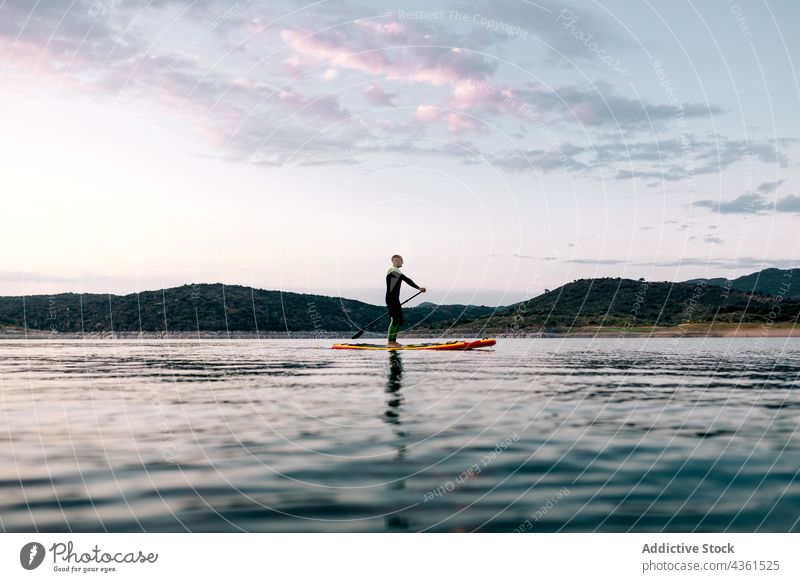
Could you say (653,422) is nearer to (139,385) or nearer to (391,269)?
(139,385)

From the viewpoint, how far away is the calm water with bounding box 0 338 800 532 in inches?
309

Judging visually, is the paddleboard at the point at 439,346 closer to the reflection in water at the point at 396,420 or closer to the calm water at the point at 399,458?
the reflection in water at the point at 396,420

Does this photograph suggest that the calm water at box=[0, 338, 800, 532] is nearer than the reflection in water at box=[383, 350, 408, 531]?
No

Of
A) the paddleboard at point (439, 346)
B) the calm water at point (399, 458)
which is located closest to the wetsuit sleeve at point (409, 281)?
the paddleboard at point (439, 346)

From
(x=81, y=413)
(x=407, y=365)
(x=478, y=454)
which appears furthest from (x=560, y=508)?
(x=407, y=365)

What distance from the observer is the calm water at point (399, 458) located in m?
7.86

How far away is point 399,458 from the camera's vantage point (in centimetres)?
1092
